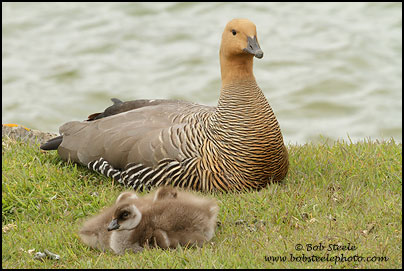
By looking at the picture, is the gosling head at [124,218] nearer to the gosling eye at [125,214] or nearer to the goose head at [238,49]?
the gosling eye at [125,214]

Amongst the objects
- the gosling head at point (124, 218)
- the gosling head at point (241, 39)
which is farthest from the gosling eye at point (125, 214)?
the gosling head at point (241, 39)

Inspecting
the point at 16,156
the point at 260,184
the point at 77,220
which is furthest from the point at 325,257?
the point at 16,156

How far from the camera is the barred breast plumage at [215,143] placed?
21.0 feet

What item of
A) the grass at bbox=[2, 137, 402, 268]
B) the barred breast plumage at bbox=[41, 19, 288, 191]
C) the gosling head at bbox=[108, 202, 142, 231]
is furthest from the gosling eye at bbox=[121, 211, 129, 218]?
the barred breast plumage at bbox=[41, 19, 288, 191]

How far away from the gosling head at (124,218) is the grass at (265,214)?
9.2 inches

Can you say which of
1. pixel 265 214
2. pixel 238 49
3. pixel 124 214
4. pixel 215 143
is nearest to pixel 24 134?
pixel 215 143

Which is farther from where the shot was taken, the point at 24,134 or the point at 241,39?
the point at 24,134

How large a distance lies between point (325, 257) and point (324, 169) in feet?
7.28

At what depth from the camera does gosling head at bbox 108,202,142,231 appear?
16.6 feet

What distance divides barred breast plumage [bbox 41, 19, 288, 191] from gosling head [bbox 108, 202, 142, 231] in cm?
132

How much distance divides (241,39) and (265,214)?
183cm

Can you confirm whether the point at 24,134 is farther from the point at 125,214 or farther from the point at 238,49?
the point at 125,214

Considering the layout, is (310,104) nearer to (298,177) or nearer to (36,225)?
(298,177)

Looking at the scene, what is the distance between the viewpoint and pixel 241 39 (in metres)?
6.49
